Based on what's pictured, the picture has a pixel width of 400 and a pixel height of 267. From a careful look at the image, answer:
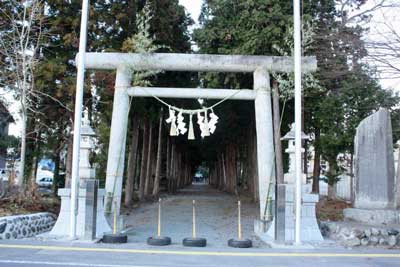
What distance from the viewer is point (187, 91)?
13148 mm

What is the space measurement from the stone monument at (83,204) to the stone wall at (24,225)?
2.76 ft

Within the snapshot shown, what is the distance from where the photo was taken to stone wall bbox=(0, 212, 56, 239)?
33.8ft

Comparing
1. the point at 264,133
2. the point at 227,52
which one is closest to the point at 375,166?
the point at 264,133

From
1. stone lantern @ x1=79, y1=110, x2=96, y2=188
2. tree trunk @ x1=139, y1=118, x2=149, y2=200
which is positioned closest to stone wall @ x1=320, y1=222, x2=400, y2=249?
stone lantern @ x1=79, y1=110, x2=96, y2=188

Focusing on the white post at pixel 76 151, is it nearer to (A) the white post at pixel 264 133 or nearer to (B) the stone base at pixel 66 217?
(B) the stone base at pixel 66 217

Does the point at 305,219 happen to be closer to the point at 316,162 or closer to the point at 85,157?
the point at 85,157

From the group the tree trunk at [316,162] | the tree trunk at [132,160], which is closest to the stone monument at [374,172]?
the tree trunk at [316,162]

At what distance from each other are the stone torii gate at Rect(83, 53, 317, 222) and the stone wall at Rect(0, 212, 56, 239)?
2.14 metres

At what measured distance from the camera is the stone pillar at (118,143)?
12625mm

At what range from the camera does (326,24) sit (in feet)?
58.9

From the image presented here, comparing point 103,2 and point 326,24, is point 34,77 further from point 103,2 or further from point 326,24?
point 326,24

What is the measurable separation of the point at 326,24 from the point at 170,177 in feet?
85.4

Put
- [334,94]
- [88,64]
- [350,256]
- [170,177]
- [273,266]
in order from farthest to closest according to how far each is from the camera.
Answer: [170,177]
[334,94]
[88,64]
[350,256]
[273,266]

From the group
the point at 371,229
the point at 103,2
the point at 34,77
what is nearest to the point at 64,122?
the point at 34,77
